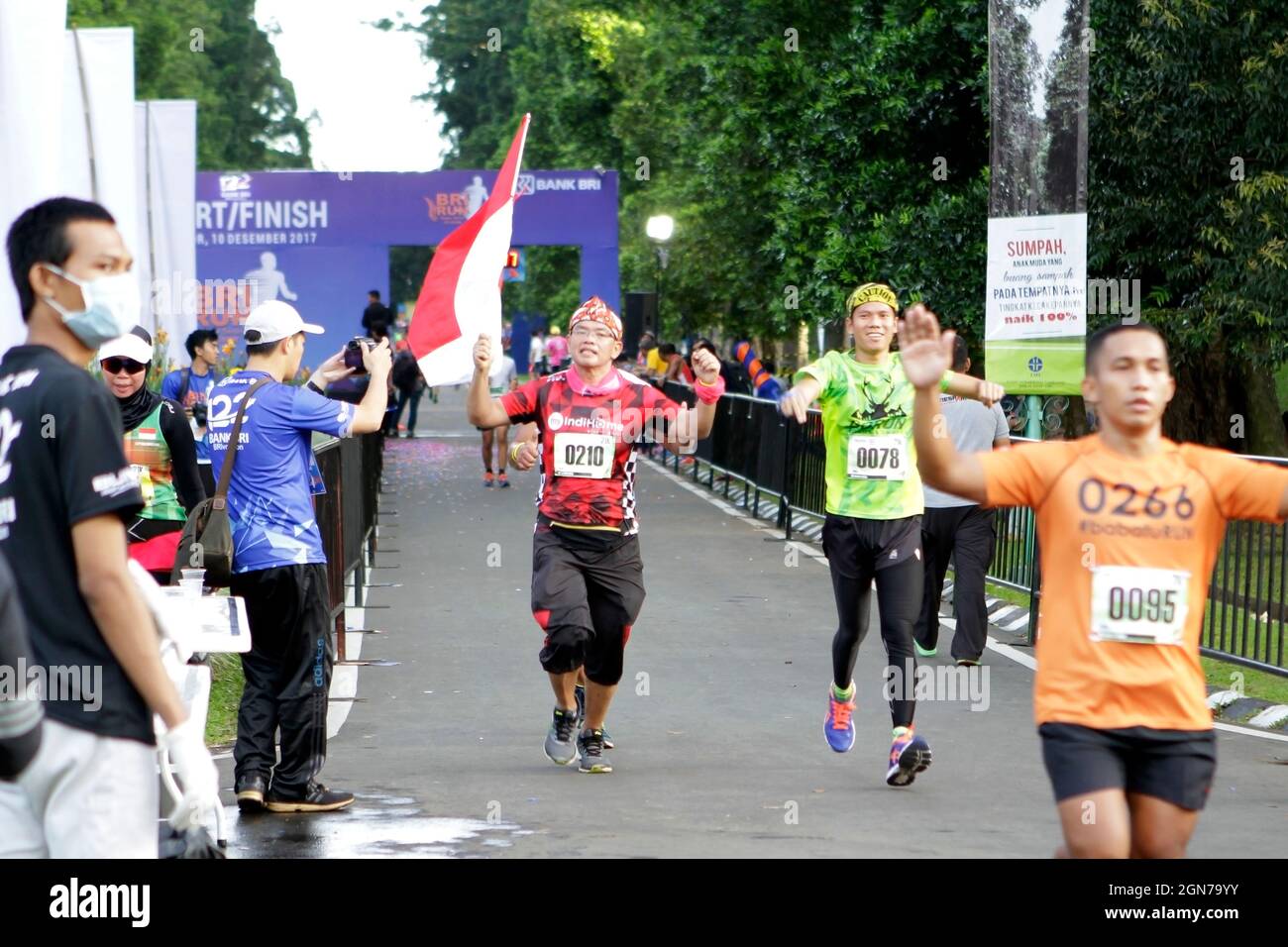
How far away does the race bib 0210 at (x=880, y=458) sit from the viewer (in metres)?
8.89

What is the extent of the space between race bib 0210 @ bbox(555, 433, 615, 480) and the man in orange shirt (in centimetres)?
386

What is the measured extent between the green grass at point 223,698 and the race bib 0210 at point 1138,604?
5.62 meters

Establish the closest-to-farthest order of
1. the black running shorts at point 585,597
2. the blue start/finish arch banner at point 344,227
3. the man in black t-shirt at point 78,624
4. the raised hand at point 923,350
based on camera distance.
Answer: the man in black t-shirt at point 78,624 → the raised hand at point 923,350 → the black running shorts at point 585,597 → the blue start/finish arch banner at point 344,227

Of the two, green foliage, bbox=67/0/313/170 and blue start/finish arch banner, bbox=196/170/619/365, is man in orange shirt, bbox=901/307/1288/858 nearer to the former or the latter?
blue start/finish arch banner, bbox=196/170/619/365

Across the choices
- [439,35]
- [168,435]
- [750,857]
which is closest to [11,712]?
[750,857]

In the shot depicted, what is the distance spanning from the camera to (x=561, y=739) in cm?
909

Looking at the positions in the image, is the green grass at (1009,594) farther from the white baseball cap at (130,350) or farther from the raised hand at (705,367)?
the white baseball cap at (130,350)

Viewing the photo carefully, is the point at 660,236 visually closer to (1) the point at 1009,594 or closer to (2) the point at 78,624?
(1) the point at 1009,594

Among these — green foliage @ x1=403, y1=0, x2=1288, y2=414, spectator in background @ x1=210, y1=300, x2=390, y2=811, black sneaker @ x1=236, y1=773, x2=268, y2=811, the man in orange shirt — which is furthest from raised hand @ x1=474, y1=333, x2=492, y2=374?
green foliage @ x1=403, y1=0, x2=1288, y2=414

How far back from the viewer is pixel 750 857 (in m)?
7.02

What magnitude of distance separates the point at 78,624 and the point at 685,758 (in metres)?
5.63

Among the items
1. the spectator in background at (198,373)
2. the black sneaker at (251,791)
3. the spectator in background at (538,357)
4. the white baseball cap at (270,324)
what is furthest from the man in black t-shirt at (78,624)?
the spectator in background at (538,357)

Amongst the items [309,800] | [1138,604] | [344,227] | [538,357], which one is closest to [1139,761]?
[1138,604]

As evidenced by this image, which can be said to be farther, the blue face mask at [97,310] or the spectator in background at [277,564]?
the spectator in background at [277,564]
